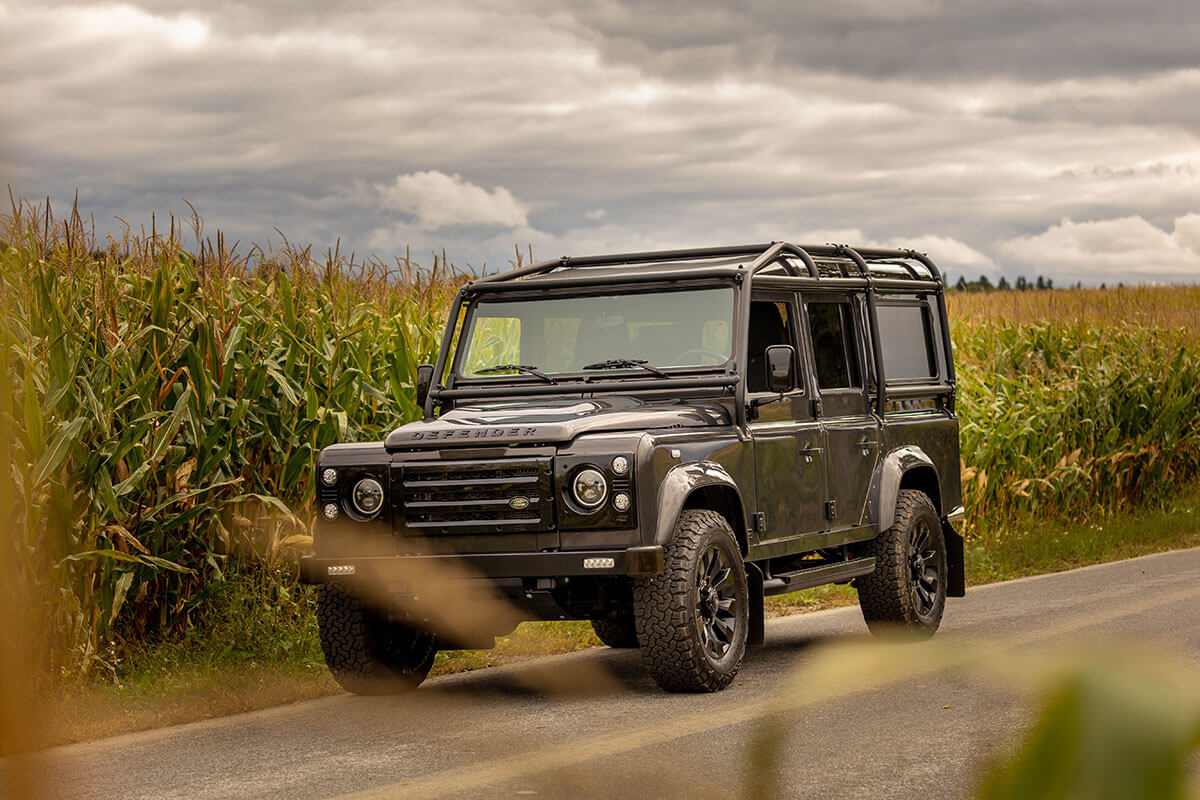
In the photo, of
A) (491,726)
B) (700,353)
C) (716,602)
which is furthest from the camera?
(700,353)

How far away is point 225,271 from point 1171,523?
432 inches

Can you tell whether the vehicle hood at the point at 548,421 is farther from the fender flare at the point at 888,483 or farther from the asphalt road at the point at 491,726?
the fender flare at the point at 888,483

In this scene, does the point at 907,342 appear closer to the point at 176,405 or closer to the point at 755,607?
the point at 755,607

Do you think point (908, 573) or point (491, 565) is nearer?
point (491, 565)

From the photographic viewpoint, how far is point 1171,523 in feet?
55.0

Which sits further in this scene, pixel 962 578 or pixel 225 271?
pixel 962 578

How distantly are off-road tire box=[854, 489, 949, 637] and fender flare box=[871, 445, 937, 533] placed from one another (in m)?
0.12

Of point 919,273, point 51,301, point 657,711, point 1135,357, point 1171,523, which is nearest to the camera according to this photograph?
point 657,711

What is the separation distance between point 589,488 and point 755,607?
58.7 inches

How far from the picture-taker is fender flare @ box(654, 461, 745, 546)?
303 inches

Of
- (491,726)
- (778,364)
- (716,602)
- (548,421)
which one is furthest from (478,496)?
(491,726)

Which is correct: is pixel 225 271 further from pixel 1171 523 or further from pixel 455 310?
pixel 1171 523

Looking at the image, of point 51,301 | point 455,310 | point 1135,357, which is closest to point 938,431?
point 455,310

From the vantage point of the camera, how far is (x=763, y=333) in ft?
30.6
